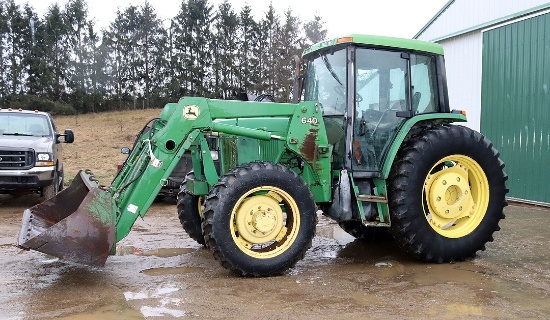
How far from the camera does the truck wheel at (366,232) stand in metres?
6.82

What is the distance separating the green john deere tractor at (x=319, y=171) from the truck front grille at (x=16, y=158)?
469cm

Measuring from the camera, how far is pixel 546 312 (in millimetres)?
4047

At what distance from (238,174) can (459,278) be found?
2.33 metres

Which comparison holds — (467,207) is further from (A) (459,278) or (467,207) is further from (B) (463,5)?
(B) (463,5)

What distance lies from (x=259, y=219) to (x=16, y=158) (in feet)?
22.2

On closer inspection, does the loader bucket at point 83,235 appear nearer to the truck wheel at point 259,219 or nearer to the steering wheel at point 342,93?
the truck wheel at point 259,219

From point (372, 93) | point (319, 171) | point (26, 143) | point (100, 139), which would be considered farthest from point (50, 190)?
point (100, 139)

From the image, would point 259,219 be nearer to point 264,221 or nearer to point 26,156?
point 264,221

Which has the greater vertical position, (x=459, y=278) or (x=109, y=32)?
(x=109, y=32)

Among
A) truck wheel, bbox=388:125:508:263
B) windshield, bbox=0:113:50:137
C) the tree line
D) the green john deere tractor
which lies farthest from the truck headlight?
the tree line

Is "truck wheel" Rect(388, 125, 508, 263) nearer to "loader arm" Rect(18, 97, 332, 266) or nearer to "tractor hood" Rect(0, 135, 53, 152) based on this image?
"loader arm" Rect(18, 97, 332, 266)

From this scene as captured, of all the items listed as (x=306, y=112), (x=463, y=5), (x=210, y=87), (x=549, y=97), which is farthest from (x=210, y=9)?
(x=306, y=112)

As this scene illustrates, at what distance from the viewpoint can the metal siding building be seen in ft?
33.0

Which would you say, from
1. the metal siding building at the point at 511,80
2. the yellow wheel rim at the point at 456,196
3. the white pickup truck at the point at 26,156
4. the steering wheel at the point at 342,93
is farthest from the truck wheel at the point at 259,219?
the metal siding building at the point at 511,80
